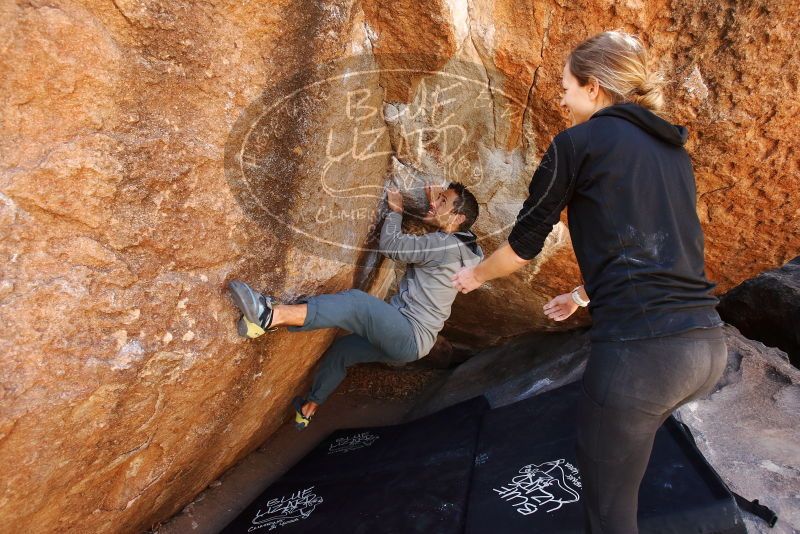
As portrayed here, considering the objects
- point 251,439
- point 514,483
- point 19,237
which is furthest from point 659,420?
point 251,439

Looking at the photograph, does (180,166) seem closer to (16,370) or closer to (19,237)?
(19,237)

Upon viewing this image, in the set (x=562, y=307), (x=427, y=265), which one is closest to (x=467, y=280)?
(x=562, y=307)

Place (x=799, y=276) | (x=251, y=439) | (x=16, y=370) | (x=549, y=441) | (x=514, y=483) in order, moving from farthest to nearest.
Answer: (x=799, y=276) < (x=251, y=439) < (x=549, y=441) < (x=514, y=483) < (x=16, y=370)

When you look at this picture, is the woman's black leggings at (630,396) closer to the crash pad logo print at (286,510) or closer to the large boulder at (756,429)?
the large boulder at (756,429)

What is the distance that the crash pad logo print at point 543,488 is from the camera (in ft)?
7.46

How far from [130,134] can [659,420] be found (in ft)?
5.47

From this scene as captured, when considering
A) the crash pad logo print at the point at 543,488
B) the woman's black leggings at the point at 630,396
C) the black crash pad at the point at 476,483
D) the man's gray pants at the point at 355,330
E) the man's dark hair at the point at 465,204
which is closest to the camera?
Answer: the woman's black leggings at the point at 630,396

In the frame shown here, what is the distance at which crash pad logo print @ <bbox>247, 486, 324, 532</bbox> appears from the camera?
2715 mm

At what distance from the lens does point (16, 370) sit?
172 centimetres

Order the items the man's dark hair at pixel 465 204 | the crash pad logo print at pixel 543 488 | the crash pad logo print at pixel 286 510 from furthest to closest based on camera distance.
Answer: the man's dark hair at pixel 465 204 → the crash pad logo print at pixel 286 510 → the crash pad logo print at pixel 543 488

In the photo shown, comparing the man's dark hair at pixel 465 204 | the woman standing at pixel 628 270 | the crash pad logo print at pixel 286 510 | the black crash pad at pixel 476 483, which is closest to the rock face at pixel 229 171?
the man's dark hair at pixel 465 204

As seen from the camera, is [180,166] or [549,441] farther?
[549,441]

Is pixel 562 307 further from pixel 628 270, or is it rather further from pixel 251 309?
pixel 251 309

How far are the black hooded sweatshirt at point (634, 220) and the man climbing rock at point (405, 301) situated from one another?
1.14m
